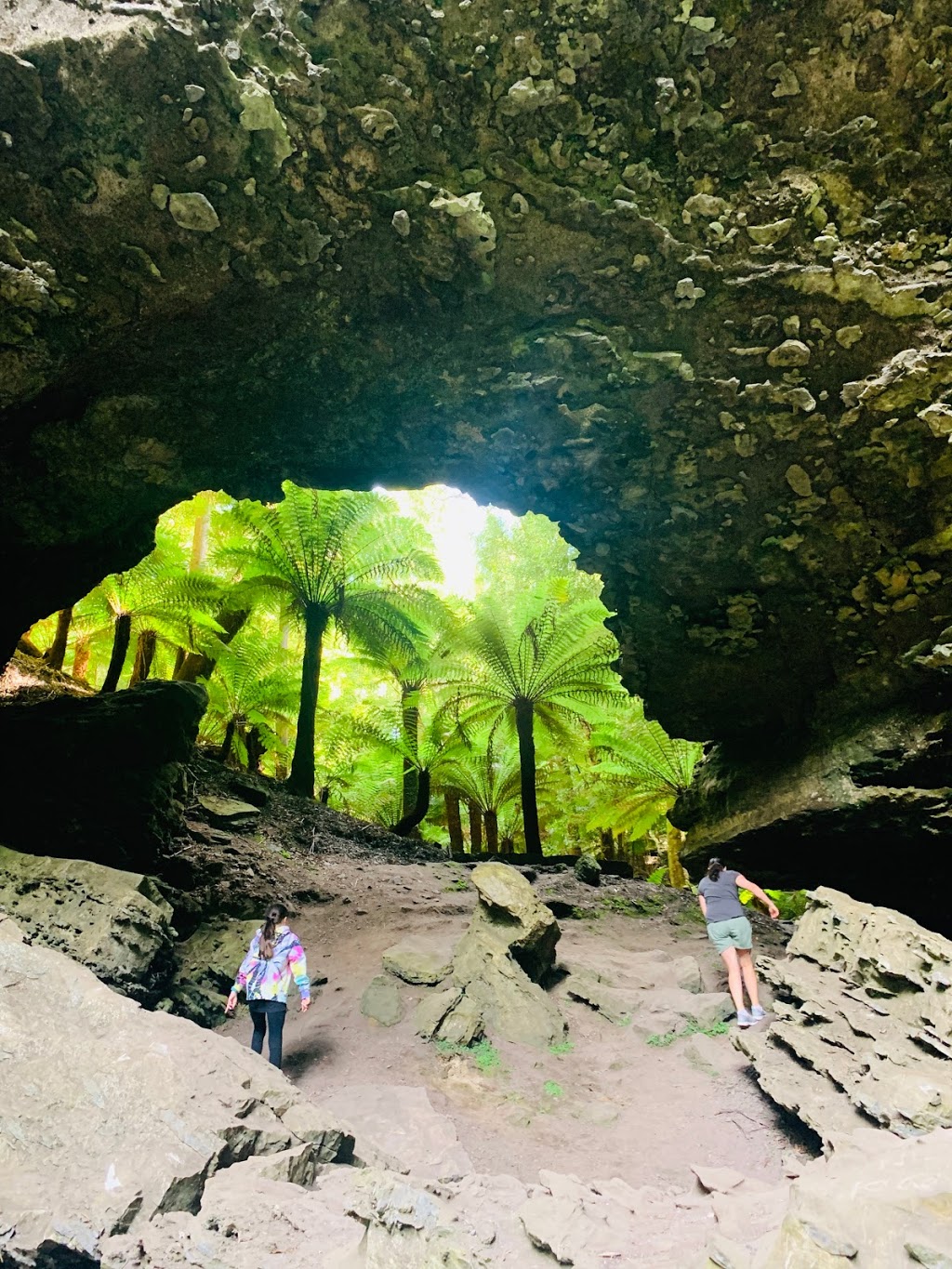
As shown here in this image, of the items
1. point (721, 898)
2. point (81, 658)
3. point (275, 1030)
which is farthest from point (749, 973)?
point (81, 658)

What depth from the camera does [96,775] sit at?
5.98 metres

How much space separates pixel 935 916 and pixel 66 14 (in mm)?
8111

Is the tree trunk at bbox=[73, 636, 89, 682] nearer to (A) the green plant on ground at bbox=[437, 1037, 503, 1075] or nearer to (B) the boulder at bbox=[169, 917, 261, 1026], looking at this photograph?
(B) the boulder at bbox=[169, 917, 261, 1026]

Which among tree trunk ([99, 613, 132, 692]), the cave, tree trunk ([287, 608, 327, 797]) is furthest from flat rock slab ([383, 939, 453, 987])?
tree trunk ([99, 613, 132, 692])

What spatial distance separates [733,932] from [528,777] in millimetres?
4693

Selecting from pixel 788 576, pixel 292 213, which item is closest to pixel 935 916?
pixel 788 576

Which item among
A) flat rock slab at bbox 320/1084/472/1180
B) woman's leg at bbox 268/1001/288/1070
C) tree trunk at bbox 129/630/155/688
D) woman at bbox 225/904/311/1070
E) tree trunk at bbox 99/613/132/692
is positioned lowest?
Answer: flat rock slab at bbox 320/1084/472/1180

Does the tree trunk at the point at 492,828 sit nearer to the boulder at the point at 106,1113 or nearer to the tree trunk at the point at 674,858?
the tree trunk at the point at 674,858

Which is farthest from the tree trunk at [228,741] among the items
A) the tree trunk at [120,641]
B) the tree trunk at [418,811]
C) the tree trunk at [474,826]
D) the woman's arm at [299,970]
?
the woman's arm at [299,970]

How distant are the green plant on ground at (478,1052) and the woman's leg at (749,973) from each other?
1.84 m

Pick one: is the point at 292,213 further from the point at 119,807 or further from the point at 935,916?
the point at 935,916

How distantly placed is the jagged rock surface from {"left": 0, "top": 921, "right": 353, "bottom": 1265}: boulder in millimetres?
2378

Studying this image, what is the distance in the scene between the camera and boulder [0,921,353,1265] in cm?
187

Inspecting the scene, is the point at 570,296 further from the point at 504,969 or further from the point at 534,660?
the point at 534,660
